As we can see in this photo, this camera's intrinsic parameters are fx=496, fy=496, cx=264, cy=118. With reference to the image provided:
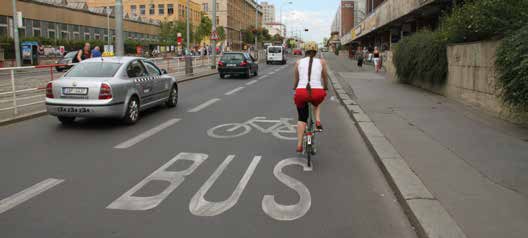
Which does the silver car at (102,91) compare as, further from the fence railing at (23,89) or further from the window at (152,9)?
the window at (152,9)

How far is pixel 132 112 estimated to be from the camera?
10477 mm

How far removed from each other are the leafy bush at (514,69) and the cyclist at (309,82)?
363 centimetres

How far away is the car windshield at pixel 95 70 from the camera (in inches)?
403

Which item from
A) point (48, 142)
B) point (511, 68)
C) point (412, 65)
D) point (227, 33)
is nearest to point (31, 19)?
point (412, 65)

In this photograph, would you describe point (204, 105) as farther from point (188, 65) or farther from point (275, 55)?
point (275, 55)

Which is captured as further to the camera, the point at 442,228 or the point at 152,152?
the point at 152,152

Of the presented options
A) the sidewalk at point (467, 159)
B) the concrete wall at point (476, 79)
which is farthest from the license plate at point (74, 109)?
the concrete wall at point (476, 79)

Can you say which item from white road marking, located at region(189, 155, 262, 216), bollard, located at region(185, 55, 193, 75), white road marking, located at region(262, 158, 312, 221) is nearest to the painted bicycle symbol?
white road marking, located at region(189, 155, 262, 216)

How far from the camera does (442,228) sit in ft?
13.7

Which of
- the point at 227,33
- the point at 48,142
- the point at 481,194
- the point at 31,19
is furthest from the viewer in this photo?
the point at 227,33

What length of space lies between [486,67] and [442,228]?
890 cm

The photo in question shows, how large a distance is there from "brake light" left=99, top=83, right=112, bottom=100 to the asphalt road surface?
0.65 metres

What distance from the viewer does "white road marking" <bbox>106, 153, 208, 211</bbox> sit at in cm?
503

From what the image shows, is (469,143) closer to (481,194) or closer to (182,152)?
(481,194)
